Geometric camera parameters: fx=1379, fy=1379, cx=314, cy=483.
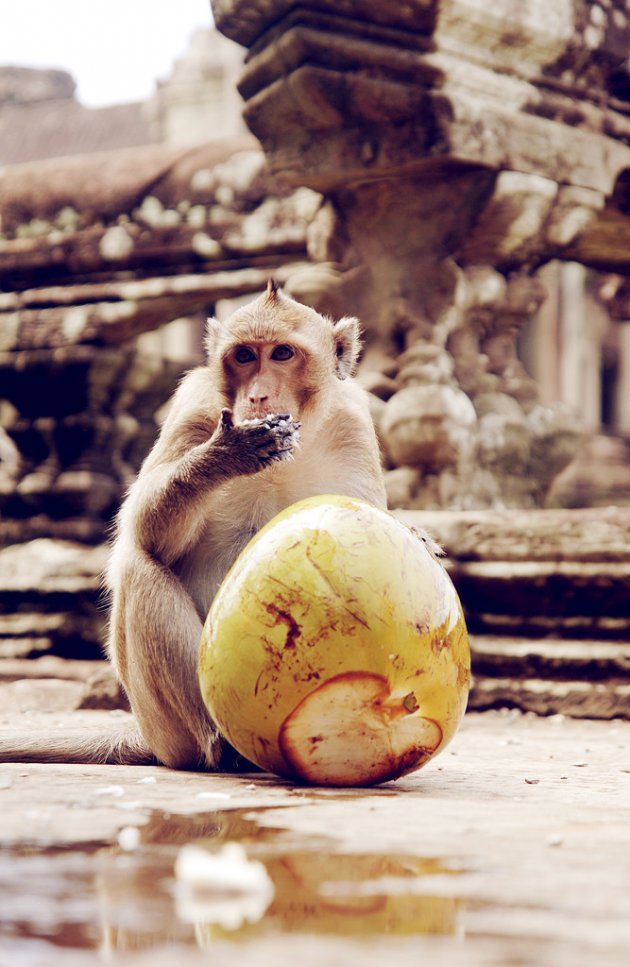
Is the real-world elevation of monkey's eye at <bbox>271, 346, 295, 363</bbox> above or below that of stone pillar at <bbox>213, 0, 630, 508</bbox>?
below

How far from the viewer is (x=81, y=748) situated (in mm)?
3016

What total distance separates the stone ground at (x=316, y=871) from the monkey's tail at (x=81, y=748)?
0.27 meters

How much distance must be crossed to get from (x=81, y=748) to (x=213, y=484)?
69 centimetres

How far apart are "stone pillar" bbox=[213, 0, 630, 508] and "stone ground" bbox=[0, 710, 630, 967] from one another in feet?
8.27

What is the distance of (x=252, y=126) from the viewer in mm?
4922

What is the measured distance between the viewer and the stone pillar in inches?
183

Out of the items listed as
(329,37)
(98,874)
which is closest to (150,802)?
(98,874)

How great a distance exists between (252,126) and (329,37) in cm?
51

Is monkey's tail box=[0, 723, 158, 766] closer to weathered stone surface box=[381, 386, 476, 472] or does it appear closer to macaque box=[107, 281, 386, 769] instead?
macaque box=[107, 281, 386, 769]

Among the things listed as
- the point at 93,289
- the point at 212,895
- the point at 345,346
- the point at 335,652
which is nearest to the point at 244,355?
the point at 345,346

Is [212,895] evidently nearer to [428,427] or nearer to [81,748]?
[81,748]

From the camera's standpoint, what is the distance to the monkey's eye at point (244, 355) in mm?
3039

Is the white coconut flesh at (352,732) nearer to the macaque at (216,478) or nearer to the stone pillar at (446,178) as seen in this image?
the macaque at (216,478)

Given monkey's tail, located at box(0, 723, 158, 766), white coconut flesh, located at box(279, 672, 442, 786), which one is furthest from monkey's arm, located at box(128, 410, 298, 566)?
white coconut flesh, located at box(279, 672, 442, 786)
